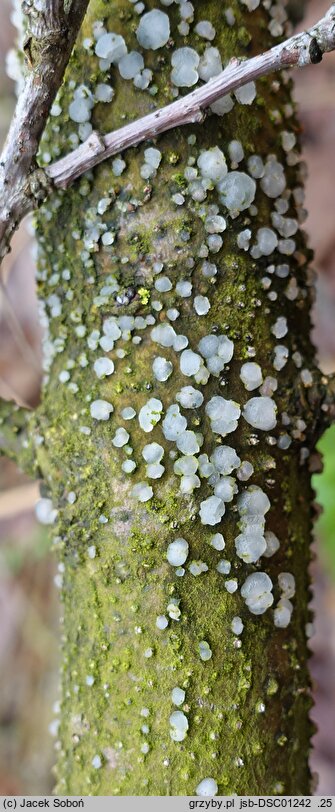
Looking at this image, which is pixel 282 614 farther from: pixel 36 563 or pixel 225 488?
pixel 36 563

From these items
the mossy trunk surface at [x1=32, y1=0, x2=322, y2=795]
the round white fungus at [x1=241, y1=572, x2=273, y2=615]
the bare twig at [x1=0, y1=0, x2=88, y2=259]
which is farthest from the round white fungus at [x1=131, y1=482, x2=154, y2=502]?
the bare twig at [x1=0, y1=0, x2=88, y2=259]

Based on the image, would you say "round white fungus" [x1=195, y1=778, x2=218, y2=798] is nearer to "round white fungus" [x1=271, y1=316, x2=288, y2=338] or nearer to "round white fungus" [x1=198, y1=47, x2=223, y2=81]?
"round white fungus" [x1=271, y1=316, x2=288, y2=338]

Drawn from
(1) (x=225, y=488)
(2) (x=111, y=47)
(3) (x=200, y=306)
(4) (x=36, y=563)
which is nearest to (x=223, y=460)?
(1) (x=225, y=488)

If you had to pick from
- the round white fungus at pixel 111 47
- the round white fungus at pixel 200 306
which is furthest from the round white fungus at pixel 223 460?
the round white fungus at pixel 111 47

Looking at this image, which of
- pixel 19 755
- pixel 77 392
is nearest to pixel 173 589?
pixel 77 392

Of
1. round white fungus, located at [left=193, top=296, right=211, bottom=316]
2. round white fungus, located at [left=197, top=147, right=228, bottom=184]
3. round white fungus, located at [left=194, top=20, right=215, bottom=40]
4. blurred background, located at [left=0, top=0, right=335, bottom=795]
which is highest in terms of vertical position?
round white fungus, located at [left=194, top=20, right=215, bottom=40]

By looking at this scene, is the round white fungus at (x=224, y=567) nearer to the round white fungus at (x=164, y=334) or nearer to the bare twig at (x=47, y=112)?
the round white fungus at (x=164, y=334)
